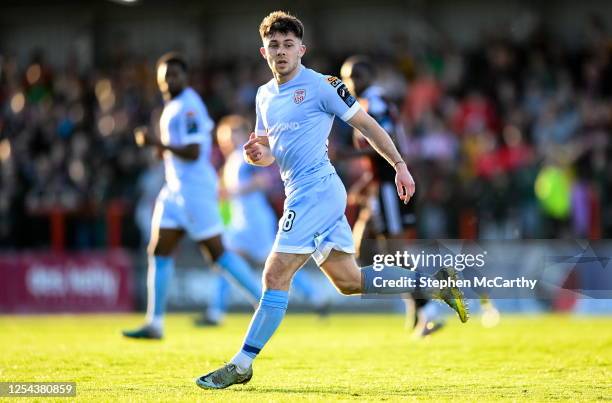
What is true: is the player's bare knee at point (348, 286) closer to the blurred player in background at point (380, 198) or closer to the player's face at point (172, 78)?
the blurred player in background at point (380, 198)

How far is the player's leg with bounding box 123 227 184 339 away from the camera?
41.4 feet

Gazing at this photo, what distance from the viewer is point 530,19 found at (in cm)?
2500

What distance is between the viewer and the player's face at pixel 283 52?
26.7 ft

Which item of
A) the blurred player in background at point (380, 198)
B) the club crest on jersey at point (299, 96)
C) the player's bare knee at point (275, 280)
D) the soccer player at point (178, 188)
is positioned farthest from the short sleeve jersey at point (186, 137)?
the player's bare knee at point (275, 280)

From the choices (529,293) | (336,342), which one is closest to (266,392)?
(336,342)

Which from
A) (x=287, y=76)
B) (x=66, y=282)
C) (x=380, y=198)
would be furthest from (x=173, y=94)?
(x=66, y=282)

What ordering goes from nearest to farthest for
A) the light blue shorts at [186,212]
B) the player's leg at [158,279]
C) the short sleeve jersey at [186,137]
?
the player's leg at [158,279]
the short sleeve jersey at [186,137]
the light blue shorts at [186,212]

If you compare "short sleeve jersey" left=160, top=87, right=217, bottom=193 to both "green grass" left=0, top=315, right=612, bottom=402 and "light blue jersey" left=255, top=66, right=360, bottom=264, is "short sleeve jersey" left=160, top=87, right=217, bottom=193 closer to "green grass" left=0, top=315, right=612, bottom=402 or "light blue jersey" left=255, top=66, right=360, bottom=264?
"green grass" left=0, top=315, right=612, bottom=402

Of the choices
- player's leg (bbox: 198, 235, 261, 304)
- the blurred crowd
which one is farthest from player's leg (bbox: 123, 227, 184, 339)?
the blurred crowd

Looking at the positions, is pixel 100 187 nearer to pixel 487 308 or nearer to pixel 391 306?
pixel 391 306

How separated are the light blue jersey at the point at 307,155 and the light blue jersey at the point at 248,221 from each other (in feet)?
26.8

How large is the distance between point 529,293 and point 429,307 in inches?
221

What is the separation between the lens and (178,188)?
12.9 metres

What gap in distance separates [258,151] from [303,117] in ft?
1.47
